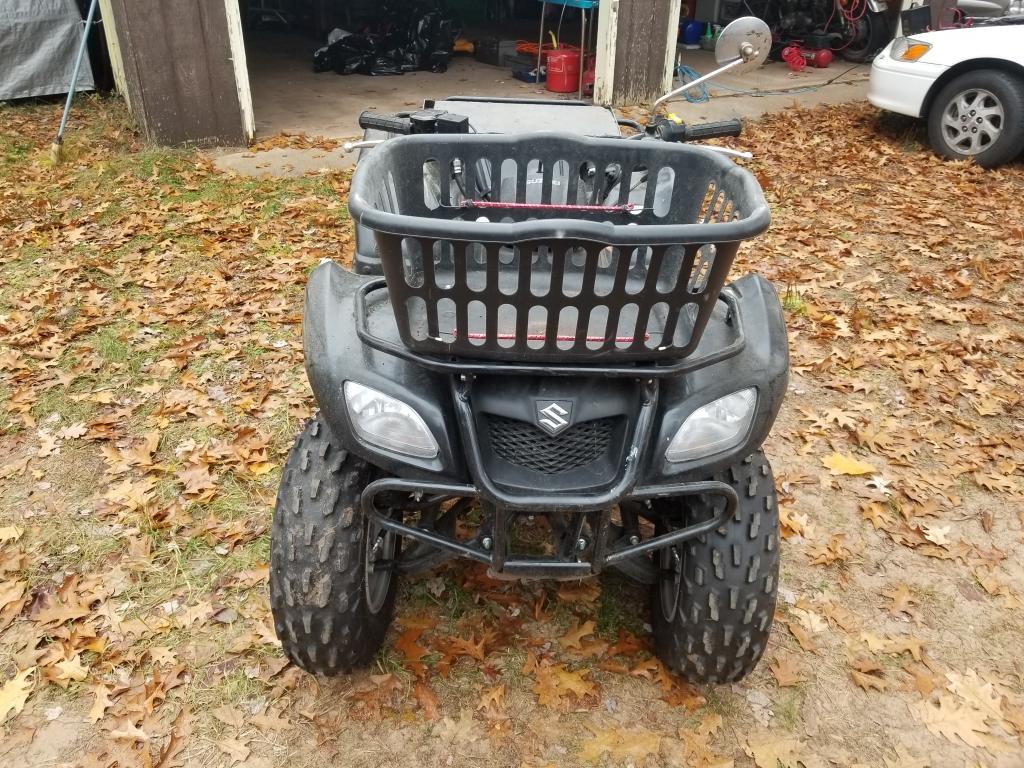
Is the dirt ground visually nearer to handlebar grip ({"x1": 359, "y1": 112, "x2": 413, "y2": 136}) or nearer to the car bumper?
handlebar grip ({"x1": 359, "y1": 112, "x2": 413, "y2": 136})

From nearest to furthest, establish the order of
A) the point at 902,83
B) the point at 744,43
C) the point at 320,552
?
the point at 320,552, the point at 744,43, the point at 902,83

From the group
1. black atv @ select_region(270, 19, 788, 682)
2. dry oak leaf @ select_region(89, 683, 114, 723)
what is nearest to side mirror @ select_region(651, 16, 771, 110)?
black atv @ select_region(270, 19, 788, 682)

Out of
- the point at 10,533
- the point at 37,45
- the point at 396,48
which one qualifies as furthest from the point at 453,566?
the point at 396,48

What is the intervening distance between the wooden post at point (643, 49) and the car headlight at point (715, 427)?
309 inches

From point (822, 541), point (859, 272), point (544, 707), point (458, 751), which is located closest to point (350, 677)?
point (458, 751)

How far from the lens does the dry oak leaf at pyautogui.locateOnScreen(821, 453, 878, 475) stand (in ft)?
11.4

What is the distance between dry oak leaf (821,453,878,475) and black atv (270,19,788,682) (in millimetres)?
1394

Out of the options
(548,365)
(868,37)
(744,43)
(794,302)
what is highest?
(744,43)

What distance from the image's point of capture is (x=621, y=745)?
2336 millimetres

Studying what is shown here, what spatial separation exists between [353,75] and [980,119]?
778cm

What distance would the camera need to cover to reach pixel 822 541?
10.2ft

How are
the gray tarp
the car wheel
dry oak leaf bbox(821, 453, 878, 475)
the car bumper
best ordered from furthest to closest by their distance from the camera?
the gray tarp
the car bumper
the car wheel
dry oak leaf bbox(821, 453, 878, 475)

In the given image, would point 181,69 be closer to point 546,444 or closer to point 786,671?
point 546,444

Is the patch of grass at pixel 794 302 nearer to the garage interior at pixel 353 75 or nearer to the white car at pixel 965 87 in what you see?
the white car at pixel 965 87
